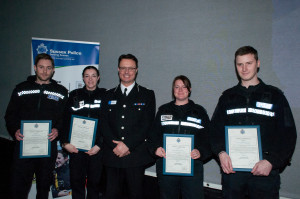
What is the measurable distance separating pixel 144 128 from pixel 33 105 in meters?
1.45

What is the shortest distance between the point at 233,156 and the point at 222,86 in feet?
3.91

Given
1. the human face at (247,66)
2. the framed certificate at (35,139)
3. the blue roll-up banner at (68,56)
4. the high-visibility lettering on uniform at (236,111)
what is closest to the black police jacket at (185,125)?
the high-visibility lettering on uniform at (236,111)

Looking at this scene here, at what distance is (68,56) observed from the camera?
10.3 ft

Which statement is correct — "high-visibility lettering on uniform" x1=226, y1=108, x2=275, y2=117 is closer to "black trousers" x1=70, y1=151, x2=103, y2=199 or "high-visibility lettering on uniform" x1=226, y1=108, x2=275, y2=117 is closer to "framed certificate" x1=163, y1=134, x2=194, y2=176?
"framed certificate" x1=163, y1=134, x2=194, y2=176

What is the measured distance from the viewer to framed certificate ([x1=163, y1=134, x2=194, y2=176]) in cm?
190

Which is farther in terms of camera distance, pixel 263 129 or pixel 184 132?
pixel 184 132

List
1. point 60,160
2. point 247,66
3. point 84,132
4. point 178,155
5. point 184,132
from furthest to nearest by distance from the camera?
point 60,160 < point 84,132 < point 184,132 < point 178,155 < point 247,66

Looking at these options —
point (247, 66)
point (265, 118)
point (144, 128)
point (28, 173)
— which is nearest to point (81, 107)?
point (144, 128)

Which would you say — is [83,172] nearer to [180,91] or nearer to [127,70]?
[127,70]

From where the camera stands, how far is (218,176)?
106 inches

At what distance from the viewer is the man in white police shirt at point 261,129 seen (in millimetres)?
1631

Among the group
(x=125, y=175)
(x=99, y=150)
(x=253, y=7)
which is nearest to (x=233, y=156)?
(x=125, y=175)

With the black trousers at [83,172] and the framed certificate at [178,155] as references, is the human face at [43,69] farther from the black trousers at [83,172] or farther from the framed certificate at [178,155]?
the framed certificate at [178,155]

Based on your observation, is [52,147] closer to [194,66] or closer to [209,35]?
[194,66]
